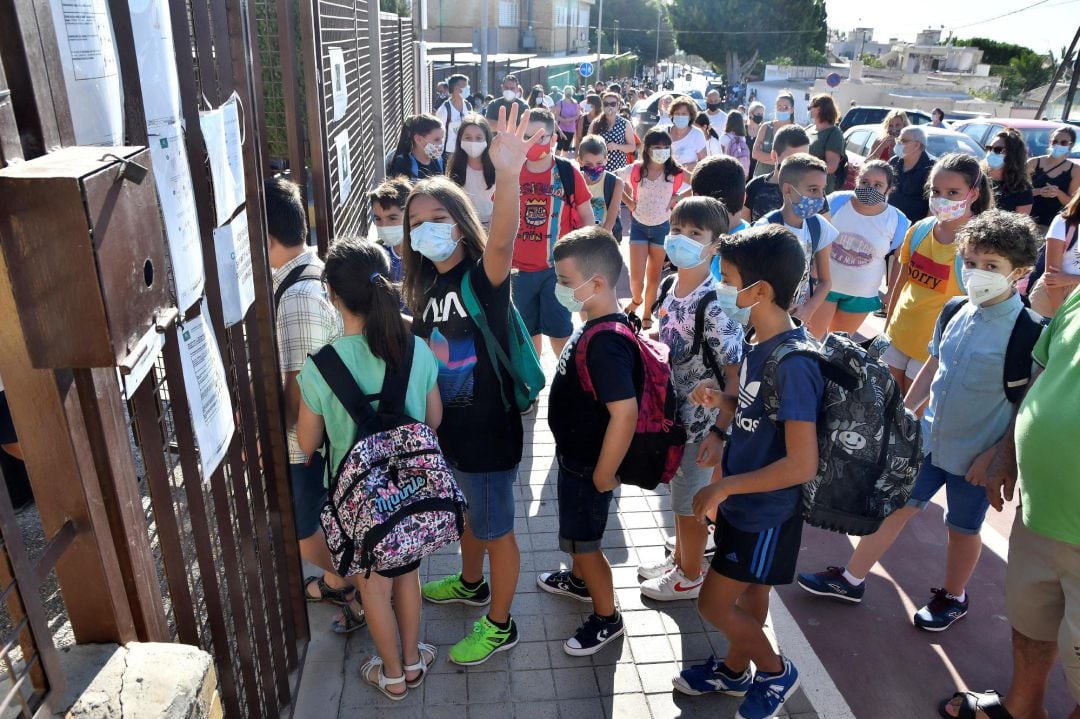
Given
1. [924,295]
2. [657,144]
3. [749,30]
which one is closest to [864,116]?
[657,144]

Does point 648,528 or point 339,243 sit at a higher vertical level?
point 339,243

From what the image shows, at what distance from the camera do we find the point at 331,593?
3543 mm

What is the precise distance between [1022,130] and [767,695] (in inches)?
527

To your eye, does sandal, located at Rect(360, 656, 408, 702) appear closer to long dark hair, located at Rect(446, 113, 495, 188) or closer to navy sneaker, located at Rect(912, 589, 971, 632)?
navy sneaker, located at Rect(912, 589, 971, 632)

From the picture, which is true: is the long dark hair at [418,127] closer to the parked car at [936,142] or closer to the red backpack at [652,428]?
the red backpack at [652,428]

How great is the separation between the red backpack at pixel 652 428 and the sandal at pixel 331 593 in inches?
54.5

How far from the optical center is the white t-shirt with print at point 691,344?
3260 mm

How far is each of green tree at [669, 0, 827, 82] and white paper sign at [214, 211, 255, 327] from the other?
61071 mm

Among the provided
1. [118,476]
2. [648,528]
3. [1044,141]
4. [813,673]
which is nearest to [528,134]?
[648,528]

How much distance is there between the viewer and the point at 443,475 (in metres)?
2.63

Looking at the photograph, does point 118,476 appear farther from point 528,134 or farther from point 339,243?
point 528,134

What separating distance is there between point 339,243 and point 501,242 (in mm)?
556

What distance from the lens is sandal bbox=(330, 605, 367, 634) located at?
3.38m

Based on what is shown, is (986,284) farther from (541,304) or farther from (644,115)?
(644,115)
